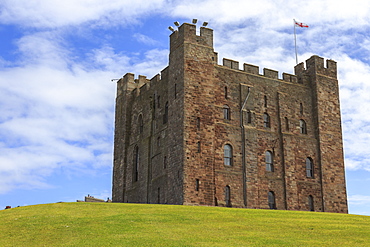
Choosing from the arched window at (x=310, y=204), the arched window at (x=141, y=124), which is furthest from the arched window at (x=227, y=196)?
the arched window at (x=141, y=124)

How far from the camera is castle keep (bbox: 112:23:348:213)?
42.8 metres

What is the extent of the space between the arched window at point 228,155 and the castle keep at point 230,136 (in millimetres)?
85

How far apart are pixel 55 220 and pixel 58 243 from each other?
5346 millimetres

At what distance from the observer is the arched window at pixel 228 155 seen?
4416 centimetres

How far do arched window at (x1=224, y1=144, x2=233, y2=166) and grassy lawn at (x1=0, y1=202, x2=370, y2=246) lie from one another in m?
10.9

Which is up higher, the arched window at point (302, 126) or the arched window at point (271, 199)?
the arched window at point (302, 126)

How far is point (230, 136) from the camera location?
44844 mm

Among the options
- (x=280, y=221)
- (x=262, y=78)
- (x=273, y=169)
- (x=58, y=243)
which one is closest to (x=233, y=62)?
(x=262, y=78)

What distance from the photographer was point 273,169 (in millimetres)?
46188

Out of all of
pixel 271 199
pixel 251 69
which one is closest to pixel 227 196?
pixel 271 199

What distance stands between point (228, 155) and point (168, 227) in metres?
18.9

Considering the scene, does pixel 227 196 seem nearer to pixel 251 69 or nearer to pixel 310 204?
pixel 310 204

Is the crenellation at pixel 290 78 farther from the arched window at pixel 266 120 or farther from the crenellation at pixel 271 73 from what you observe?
the arched window at pixel 266 120

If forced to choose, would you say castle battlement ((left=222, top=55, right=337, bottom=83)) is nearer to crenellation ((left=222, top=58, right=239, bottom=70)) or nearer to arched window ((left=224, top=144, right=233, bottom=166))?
crenellation ((left=222, top=58, right=239, bottom=70))
